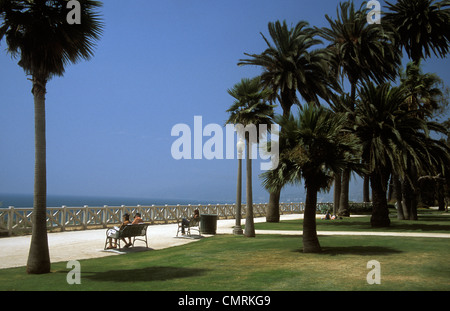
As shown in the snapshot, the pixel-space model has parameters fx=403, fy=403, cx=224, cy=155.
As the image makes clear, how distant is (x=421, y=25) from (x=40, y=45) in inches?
1500

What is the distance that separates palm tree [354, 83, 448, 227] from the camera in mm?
21625

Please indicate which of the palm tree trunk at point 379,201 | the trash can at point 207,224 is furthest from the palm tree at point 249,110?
the palm tree trunk at point 379,201

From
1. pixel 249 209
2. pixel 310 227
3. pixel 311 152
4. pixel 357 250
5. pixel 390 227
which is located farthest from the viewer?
pixel 390 227

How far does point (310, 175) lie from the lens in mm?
12867

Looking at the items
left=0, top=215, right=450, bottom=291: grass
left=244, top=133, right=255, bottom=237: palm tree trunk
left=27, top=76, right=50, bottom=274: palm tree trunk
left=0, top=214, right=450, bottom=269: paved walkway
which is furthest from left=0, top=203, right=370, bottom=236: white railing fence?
left=244, top=133, right=255, bottom=237: palm tree trunk

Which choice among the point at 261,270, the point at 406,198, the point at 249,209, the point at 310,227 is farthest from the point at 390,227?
the point at 261,270

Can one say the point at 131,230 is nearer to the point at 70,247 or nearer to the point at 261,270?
the point at 70,247

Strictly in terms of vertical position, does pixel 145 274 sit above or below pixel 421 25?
below

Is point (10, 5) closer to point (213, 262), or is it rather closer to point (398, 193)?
point (213, 262)

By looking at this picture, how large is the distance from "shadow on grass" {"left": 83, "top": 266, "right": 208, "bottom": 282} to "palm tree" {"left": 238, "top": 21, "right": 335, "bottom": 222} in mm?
20654

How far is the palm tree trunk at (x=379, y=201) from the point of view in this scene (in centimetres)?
2378

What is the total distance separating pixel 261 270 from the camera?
10.3m

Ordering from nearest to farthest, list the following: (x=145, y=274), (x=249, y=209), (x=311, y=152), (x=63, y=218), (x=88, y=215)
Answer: (x=145, y=274) < (x=311, y=152) < (x=249, y=209) < (x=63, y=218) < (x=88, y=215)

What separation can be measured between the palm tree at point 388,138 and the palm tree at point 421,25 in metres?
18.9
